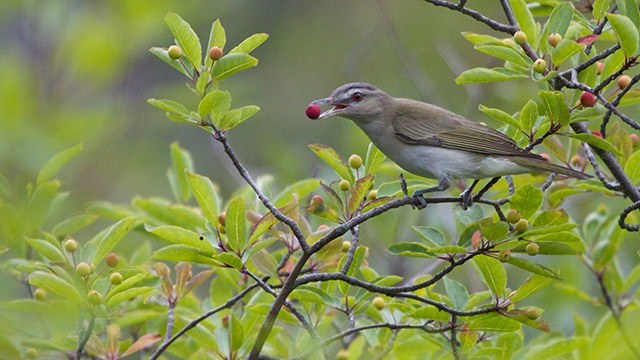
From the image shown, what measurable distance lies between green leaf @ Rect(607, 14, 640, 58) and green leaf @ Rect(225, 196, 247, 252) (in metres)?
1.60

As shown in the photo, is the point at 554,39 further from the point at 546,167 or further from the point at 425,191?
the point at 425,191

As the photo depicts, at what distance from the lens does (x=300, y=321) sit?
3.94 m

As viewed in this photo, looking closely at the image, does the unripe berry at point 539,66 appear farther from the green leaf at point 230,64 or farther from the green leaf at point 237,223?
the green leaf at point 237,223

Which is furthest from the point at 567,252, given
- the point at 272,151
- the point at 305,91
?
the point at 305,91

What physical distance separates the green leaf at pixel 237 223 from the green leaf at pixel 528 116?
1.22 m

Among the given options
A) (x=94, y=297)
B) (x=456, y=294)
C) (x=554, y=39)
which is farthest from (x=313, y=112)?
(x=94, y=297)

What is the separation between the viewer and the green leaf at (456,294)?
3928 millimetres

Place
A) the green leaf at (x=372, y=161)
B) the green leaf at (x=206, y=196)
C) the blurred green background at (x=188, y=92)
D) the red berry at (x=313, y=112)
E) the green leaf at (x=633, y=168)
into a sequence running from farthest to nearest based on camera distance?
the red berry at (x=313, y=112), the green leaf at (x=372, y=161), the green leaf at (x=633, y=168), the green leaf at (x=206, y=196), the blurred green background at (x=188, y=92)

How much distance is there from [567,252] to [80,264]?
6.31 feet

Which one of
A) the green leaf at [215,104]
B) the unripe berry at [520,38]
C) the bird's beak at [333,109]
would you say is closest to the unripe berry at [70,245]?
the green leaf at [215,104]

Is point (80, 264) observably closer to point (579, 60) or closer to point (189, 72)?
point (189, 72)

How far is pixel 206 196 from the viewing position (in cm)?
390

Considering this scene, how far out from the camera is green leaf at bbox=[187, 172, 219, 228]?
153 inches

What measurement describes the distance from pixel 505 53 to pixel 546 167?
2.61ft
